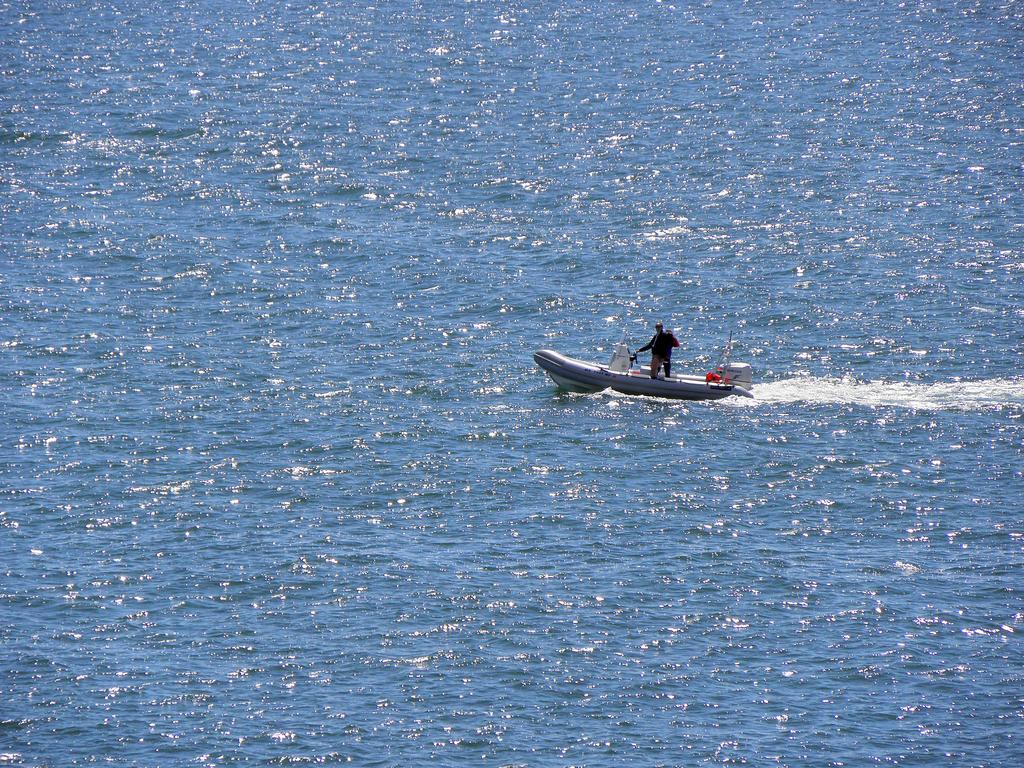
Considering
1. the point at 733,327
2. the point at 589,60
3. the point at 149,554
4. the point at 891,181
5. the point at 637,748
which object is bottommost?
the point at 637,748

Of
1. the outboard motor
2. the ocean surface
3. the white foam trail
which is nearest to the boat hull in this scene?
the outboard motor

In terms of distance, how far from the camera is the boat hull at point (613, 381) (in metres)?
41.0

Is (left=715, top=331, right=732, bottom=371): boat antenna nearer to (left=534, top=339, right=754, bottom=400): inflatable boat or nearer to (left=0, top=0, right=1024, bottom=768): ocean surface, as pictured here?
(left=534, top=339, right=754, bottom=400): inflatable boat

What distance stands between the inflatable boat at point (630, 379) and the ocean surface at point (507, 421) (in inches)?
22.6

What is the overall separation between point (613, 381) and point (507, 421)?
3.71m

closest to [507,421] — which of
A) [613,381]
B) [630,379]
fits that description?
[613,381]

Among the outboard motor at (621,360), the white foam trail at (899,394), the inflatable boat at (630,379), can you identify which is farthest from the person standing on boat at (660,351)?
the white foam trail at (899,394)

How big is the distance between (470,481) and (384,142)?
3435 centimetres

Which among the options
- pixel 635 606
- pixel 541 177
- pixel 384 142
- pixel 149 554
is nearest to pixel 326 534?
pixel 149 554

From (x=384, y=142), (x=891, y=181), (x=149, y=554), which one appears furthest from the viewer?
(x=384, y=142)

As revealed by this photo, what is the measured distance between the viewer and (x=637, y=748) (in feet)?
82.5

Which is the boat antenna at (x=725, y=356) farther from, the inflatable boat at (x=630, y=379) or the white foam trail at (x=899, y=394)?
the white foam trail at (x=899, y=394)

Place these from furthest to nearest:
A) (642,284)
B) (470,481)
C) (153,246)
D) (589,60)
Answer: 1. (589,60)
2. (153,246)
3. (642,284)
4. (470,481)

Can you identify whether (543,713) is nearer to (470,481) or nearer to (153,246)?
(470,481)
